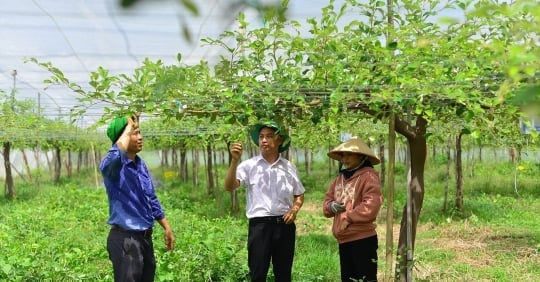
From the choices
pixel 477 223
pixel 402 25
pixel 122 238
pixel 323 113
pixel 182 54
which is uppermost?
pixel 402 25

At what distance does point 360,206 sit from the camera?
337cm

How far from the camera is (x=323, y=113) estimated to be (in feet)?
11.4

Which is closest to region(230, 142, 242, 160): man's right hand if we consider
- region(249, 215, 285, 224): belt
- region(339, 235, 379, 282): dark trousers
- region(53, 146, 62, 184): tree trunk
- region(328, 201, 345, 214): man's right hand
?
region(249, 215, 285, 224): belt

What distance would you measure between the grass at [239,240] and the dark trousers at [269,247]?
83cm

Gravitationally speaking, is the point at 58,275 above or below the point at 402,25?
below

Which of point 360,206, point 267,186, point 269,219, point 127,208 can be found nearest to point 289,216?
point 269,219

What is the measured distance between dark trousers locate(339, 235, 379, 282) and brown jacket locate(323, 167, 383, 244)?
0.13 feet

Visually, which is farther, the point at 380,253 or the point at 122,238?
the point at 380,253

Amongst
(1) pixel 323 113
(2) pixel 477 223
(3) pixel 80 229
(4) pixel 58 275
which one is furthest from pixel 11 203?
(1) pixel 323 113

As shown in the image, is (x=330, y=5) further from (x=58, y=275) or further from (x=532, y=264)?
(x=532, y=264)

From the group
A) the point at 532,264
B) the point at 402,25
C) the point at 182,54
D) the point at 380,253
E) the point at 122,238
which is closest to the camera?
the point at 182,54

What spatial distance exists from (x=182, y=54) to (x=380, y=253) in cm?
425

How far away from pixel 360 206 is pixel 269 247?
640 mm

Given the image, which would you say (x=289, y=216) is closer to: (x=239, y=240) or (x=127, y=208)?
(x=127, y=208)
